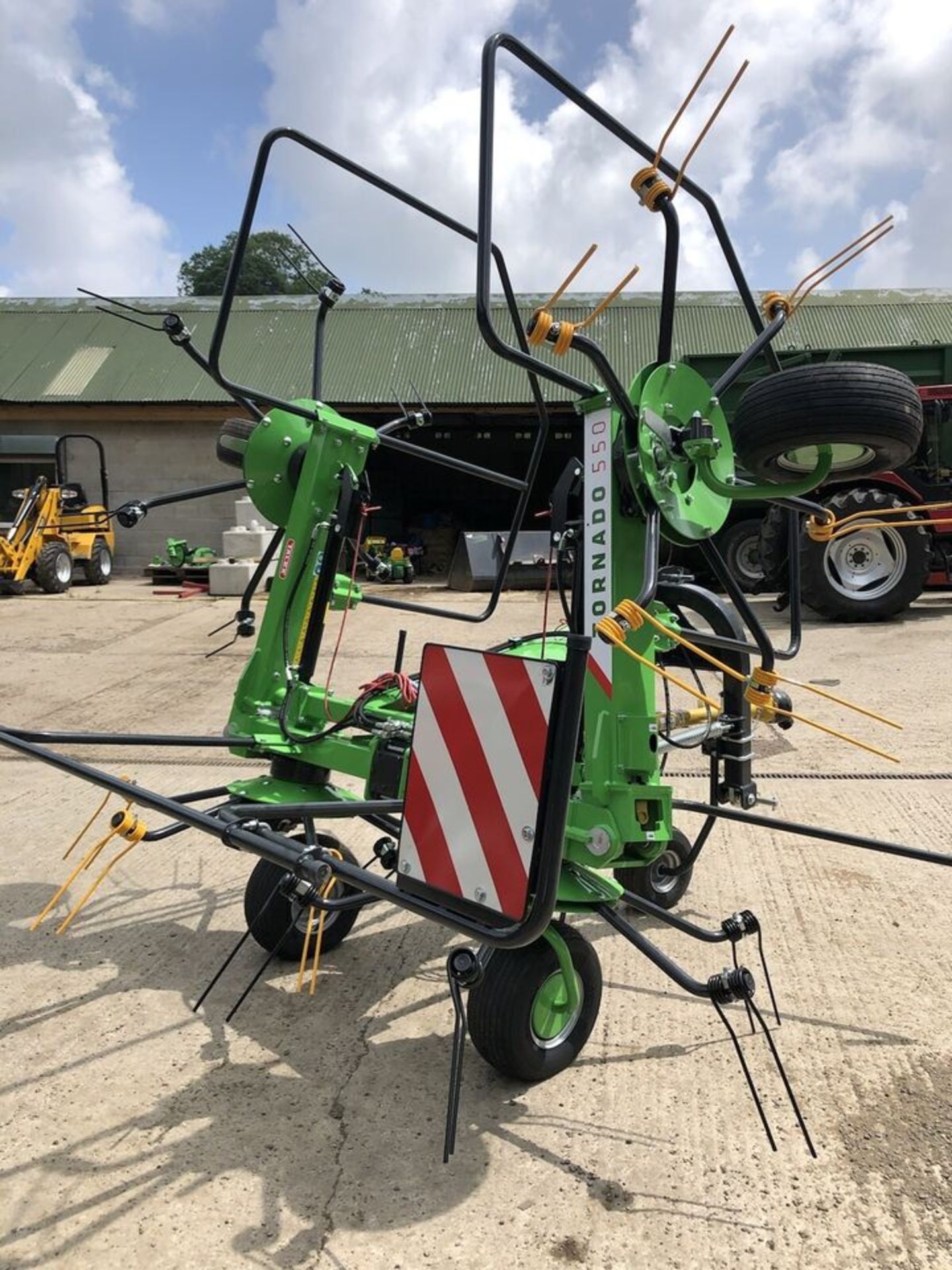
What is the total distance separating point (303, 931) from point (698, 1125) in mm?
1384

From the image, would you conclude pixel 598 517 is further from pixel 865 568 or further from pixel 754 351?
pixel 865 568

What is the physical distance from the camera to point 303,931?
3.10 meters

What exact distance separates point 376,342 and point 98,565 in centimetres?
674

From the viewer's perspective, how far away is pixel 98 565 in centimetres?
1437

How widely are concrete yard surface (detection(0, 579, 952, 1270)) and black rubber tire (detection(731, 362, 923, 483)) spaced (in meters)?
1.61

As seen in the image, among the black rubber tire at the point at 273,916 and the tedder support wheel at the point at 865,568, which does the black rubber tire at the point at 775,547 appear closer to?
the tedder support wheel at the point at 865,568

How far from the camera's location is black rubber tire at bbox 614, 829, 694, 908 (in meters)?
3.37

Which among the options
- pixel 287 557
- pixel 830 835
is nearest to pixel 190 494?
pixel 287 557

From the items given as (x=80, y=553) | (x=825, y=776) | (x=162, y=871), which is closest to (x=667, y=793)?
(x=162, y=871)

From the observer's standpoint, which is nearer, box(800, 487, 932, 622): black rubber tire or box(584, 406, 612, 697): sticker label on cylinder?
box(584, 406, 612, 697): sticker label on cylinder

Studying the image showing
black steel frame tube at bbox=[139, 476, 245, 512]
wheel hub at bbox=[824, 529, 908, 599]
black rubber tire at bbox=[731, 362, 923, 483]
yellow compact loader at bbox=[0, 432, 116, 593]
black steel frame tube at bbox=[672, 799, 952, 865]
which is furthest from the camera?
yellow compact loader at bbox=[0, 432, 116, 593]

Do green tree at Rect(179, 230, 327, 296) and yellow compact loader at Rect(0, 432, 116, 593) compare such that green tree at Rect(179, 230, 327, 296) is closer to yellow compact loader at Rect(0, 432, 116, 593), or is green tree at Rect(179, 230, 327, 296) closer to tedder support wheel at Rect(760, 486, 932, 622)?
yellow compact loader at Rect(0, 432, 116, 593)

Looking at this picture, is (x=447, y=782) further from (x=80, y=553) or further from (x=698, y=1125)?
(x=80, y=553)

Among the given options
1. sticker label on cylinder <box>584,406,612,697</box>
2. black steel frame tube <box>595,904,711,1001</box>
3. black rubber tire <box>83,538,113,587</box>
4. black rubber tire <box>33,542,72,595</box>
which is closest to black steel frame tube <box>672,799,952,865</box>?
black steel frame tube <box>595,904,711,1001</box>
